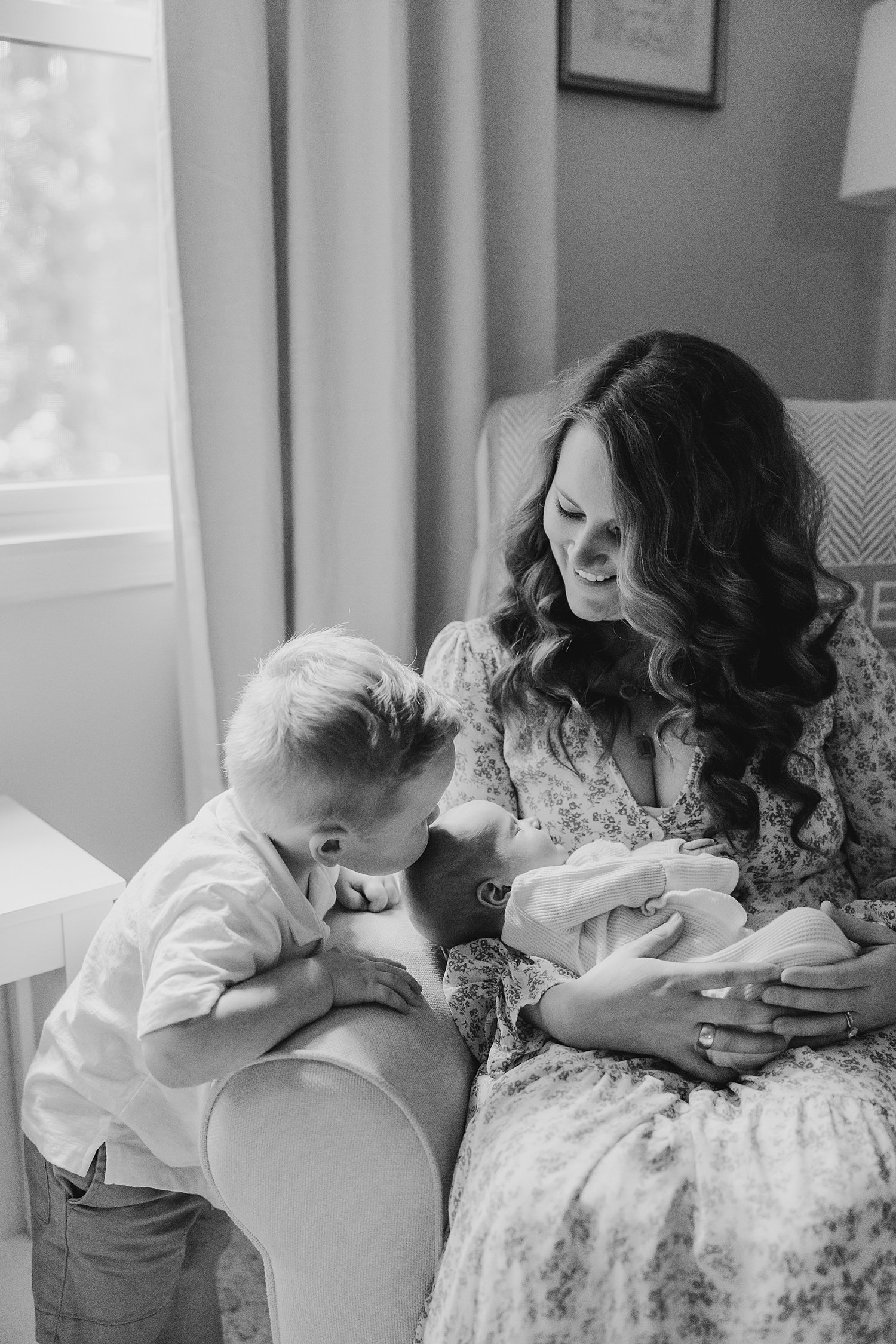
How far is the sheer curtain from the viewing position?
1.57 metres

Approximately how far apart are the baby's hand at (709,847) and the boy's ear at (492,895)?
0.21 meters

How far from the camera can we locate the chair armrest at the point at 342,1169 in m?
1.02

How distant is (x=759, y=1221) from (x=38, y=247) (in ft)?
5.37

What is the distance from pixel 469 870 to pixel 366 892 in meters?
0.21

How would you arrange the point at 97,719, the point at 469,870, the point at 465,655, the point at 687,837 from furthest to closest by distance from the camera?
the point at 97,719
the point at 465,655
the point at 687,837
the point at 469,870

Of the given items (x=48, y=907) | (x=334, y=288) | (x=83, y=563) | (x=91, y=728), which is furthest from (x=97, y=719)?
(x=334, y=288)

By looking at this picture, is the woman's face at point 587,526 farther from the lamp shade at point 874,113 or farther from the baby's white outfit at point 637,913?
the lamp shade at point 874,113

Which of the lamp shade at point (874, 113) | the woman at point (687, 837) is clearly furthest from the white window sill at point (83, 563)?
the lamp shade at point (874, 113)

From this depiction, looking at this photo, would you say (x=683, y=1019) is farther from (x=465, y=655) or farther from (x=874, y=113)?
(x=874, y=113)

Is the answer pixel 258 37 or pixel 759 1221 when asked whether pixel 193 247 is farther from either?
pixel 759 1221

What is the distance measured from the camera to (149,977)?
103cm

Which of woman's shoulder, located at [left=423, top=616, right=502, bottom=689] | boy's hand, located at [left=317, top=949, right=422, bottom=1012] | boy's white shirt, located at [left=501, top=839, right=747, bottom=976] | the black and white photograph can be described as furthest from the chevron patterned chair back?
boy's hand, located at [left=317, top=949, right=422, bottom=1012]

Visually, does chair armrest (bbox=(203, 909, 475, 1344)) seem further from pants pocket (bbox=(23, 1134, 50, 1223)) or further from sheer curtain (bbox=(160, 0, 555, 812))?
sheer curtain (bbox=(160, 0, 555, 812))

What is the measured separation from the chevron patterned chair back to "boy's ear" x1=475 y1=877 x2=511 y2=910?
0.52 metres
